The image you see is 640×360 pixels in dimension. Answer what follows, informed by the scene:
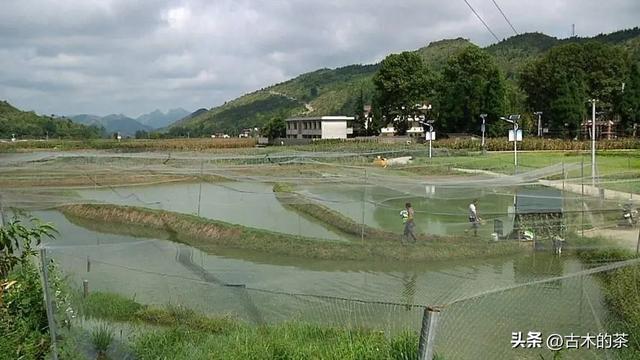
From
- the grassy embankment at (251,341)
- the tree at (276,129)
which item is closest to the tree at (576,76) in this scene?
the tree at (276,129)

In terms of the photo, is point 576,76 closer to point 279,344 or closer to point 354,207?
point 354,207

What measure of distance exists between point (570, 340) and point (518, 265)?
6.63 m

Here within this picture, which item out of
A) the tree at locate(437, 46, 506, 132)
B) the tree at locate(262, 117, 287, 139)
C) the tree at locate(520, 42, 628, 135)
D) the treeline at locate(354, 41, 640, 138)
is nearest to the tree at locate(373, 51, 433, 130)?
the treeline at locate(354, 41, 640, 138)

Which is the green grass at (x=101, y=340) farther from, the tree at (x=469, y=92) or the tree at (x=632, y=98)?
the tree at (x=632, y=98)

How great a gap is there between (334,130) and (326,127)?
102cm

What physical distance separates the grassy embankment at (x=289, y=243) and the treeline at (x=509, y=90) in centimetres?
3546

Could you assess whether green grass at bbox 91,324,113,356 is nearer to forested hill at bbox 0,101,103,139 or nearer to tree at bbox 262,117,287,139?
forested hill at bbox 0,101,103,139

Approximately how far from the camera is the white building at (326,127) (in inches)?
2559

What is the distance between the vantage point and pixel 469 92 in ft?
157

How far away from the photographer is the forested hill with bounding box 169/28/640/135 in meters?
99.2

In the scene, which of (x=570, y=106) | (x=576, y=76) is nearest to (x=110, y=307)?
(x=570, y=106)

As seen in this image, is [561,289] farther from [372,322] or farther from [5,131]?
[5,131]

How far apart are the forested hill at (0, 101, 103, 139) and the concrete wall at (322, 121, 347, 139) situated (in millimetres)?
28142

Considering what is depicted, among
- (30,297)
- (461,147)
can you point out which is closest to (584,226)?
(30,297)
